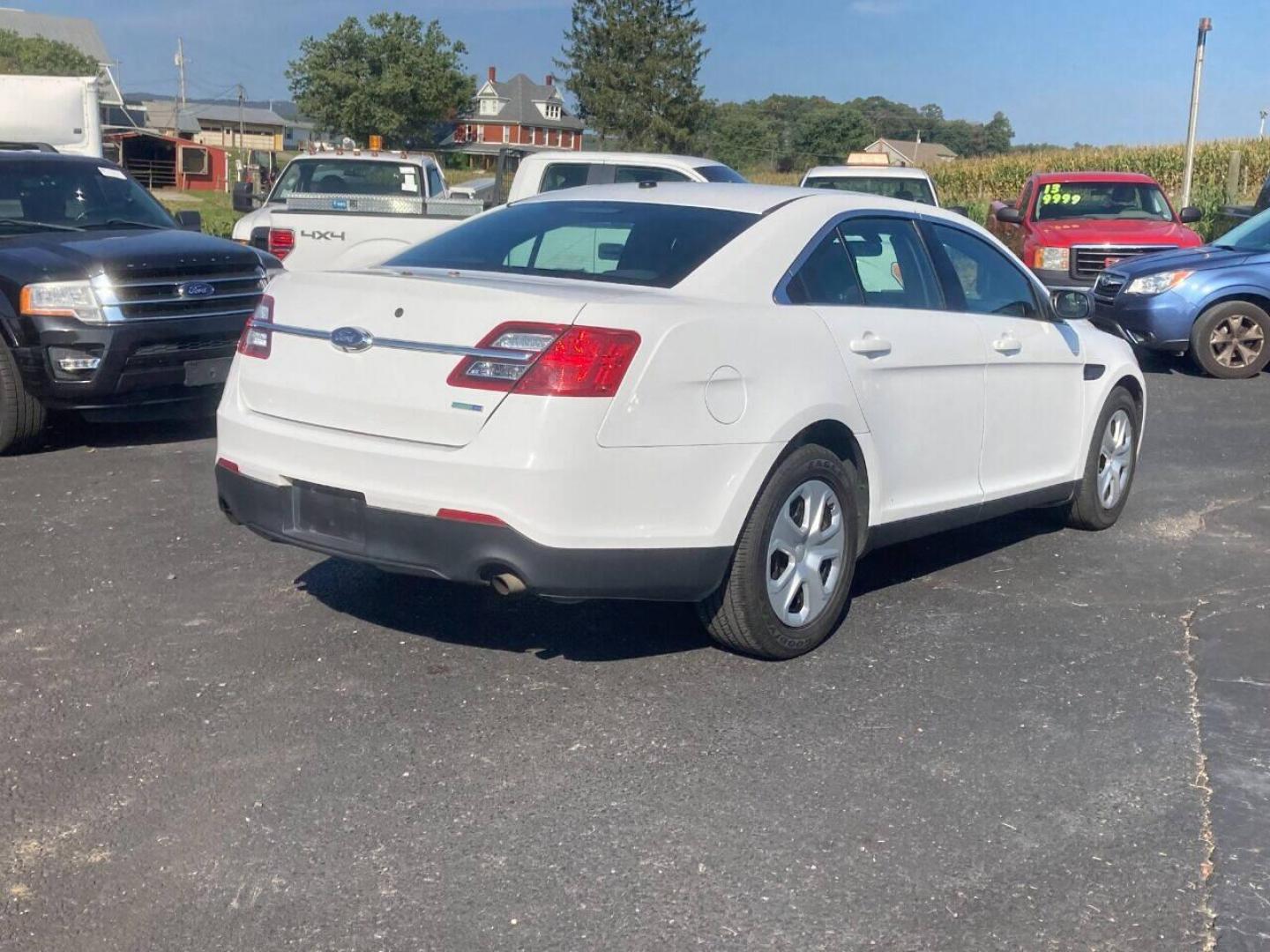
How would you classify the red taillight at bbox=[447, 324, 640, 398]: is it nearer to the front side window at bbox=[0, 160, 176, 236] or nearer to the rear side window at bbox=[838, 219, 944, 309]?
the rear side window at bbox=[838, 219, 944, 309]

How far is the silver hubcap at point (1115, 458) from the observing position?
694cm

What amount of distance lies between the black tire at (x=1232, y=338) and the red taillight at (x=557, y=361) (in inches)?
381

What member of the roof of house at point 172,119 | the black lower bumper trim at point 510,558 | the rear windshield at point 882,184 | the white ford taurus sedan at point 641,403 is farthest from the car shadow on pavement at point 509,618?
the roof of house at point 172,119

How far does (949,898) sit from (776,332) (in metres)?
2.01

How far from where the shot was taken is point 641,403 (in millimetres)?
4320

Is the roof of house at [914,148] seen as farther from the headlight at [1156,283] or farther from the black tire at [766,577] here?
the black tire at [766,577]

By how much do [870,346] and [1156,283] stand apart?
847 centimetres

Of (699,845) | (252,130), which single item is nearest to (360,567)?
(699,845)

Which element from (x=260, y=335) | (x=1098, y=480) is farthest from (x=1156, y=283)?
(x=260, y=335)

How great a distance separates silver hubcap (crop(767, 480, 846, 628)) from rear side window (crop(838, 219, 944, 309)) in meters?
0.86

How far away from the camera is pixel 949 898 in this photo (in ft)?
11.1

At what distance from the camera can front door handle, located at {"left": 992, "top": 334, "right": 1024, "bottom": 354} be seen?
5953mm

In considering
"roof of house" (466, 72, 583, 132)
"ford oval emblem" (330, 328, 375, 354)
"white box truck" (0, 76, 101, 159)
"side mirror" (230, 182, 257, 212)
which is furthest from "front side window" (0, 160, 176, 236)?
"roof of house" (466, 72, 583, 132)

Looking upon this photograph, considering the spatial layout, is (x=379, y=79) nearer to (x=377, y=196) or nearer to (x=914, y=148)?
(x=914, y=148)
